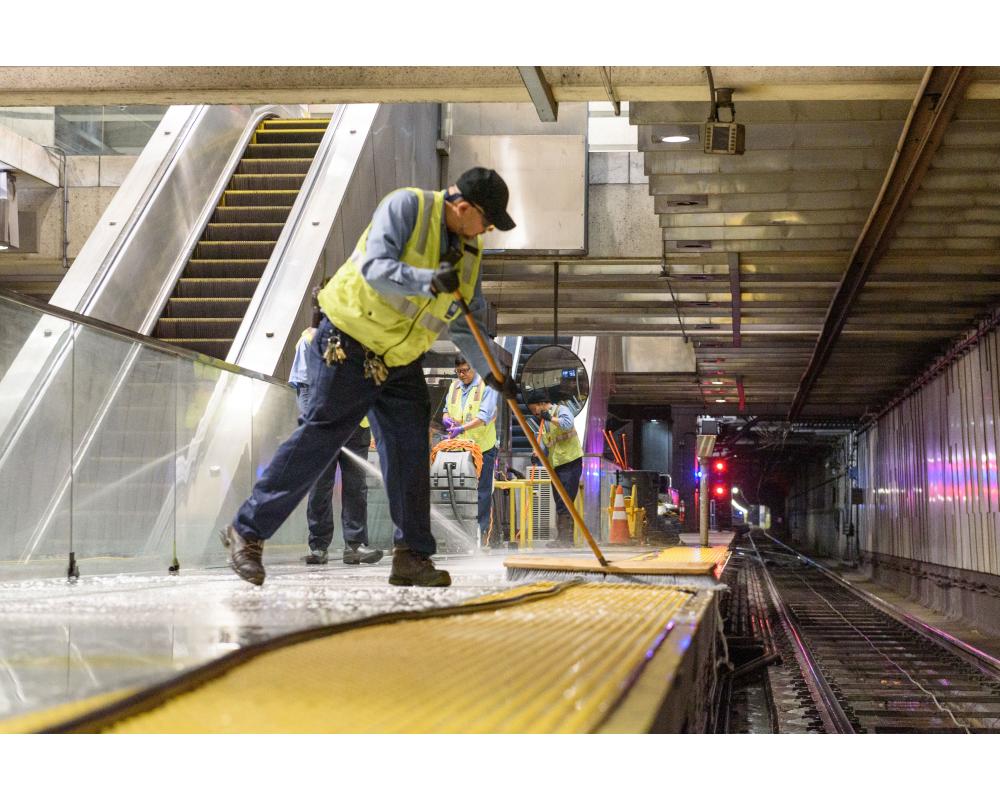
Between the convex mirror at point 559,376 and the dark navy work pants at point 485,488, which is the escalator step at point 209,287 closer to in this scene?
the dark navy work pants at point 485,488

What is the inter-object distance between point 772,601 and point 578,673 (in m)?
14.3

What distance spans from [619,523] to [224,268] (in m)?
5.10

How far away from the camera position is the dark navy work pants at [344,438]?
3.97 metres

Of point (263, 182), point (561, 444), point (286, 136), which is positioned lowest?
point (561, 444)

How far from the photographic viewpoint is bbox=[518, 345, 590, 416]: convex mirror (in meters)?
11.7

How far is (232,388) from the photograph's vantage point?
22.2ft

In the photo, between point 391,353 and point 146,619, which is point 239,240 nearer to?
point 391,353

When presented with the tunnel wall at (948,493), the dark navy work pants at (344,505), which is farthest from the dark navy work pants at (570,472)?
the tunnel wall at (948,493)

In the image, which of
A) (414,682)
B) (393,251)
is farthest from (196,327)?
(414,682)

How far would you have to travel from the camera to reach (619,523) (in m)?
12.6

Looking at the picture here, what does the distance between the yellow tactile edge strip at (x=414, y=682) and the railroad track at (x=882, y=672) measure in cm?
496

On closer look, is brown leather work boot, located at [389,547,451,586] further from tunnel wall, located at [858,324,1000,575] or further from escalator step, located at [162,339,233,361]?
tunnel wall, located at [858,324,1000,575]
